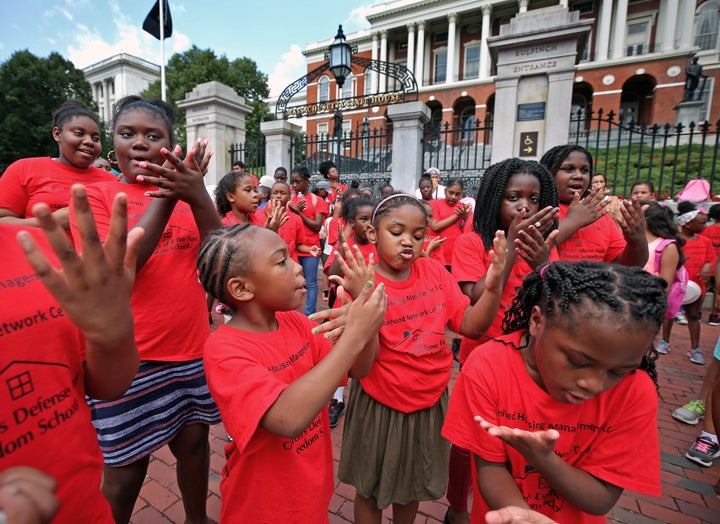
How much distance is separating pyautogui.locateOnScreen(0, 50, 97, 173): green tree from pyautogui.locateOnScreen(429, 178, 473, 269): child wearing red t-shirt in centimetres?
2760

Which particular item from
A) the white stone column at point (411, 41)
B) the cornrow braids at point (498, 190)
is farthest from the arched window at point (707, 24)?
the cornrow braids at point (498, 190)

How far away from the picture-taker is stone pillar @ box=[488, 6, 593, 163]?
650 cm

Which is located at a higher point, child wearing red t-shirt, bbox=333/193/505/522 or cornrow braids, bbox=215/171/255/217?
cornrow braids, bbox=215/171/255/217

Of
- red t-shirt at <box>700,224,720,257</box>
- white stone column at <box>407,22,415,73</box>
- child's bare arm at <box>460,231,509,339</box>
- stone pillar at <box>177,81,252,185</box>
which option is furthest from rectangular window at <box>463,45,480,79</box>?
child's bare arm at <box>460,231,509,339</box>

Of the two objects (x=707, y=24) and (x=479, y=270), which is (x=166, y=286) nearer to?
(x=479, y=270)

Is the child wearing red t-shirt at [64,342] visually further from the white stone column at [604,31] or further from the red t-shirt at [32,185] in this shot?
the white stone column at [604,31]

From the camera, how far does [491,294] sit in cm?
174

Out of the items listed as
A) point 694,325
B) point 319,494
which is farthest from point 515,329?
point 694,325

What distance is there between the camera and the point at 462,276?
2191mm

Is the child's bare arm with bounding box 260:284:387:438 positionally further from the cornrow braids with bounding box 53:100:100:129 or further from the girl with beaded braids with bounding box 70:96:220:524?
the cornrow braids with bounding box 53:100:100:129

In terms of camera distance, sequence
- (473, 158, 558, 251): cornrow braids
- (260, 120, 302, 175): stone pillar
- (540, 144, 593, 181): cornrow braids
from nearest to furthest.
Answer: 1. (473, 158, 558, 251): cornrow braids
2. (540, 144, 593, 181): cornrow braids
3. (260, 120, 302, 175): stone pillar

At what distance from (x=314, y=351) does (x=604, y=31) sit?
33474mm

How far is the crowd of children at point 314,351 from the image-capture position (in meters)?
0.96

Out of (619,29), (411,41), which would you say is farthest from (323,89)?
(619,29)
